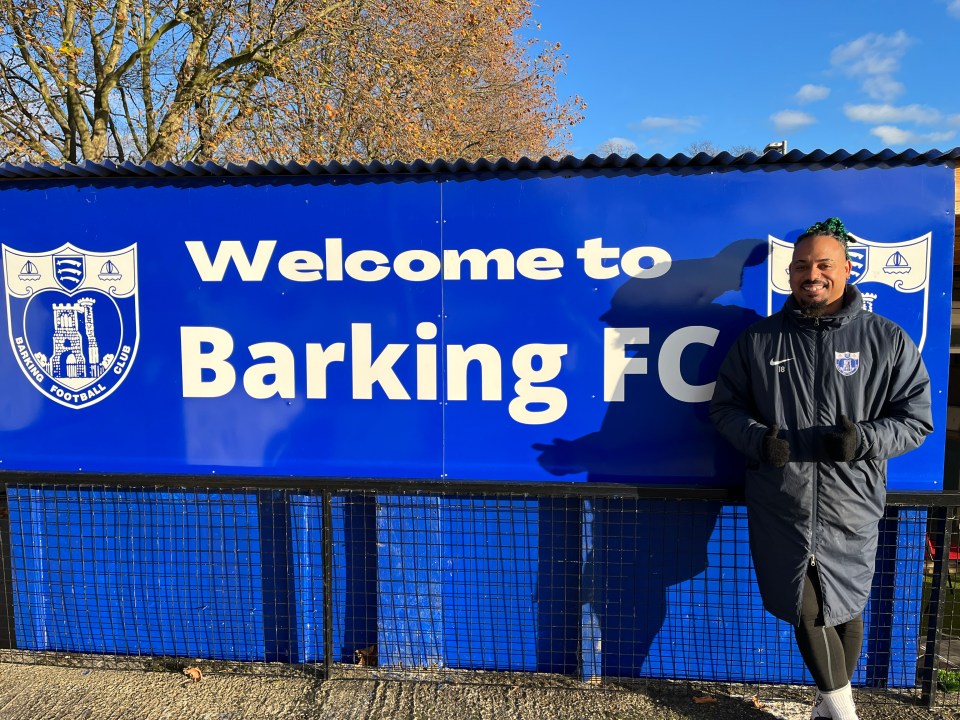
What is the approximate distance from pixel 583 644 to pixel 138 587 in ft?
7.65

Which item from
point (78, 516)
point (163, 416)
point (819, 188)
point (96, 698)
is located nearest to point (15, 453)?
point (78, 516)

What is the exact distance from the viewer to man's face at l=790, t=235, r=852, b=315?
2.24 m

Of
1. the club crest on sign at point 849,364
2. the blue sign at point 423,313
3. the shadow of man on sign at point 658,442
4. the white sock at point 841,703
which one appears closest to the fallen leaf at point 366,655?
the blue sign at point 423,313

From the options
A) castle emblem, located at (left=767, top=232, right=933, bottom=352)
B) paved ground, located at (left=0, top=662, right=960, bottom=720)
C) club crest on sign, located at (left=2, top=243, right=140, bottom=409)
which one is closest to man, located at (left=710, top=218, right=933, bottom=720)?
castle emblem, located at (left=767, top=232, right=933, bottom=352)

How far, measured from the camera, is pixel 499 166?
2727mm

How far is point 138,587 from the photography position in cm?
310

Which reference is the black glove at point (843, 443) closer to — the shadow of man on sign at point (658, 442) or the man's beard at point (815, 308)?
the man's beard at point (815, 308)

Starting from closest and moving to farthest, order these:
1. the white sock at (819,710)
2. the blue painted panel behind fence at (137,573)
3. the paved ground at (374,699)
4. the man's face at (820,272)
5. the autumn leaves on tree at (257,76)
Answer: the man's face at (820,272) < the white sock at (819,710) < the paved ground at (374,699) < the blue painted panel behind fence at (137,573) < the autumn leaves on tree at (257,76)

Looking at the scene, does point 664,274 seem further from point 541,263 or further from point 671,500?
point 671,500

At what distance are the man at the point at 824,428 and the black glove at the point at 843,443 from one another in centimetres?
2

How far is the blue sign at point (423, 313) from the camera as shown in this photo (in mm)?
2668

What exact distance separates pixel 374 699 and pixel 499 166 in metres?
2.63

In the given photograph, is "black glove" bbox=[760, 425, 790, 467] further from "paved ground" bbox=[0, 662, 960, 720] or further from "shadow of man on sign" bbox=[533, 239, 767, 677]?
"paved ground" bbox=[0, 662, 960, 720]

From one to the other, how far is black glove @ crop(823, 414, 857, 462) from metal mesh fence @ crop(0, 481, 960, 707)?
2.50 ft
